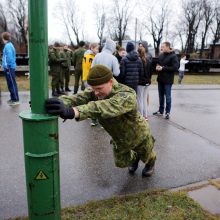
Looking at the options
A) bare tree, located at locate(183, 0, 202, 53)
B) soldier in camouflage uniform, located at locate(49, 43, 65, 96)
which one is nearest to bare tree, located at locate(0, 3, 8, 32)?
bare tree, located at locate(183, 0, 202, 53)

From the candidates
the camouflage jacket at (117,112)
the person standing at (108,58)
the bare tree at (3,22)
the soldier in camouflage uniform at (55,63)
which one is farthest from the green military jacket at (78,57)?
the bare tree at (3,22)

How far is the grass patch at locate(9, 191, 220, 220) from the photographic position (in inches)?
125

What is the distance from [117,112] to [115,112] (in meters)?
0.02

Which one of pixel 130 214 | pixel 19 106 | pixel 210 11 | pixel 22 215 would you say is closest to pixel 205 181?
pixel 130 214

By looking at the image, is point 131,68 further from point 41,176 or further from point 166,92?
point 41,176

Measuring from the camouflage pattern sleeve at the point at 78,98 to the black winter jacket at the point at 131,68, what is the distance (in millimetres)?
3348

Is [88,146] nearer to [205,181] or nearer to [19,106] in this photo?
[205,181]

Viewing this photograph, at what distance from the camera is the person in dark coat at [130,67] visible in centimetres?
634

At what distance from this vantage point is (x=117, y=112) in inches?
104

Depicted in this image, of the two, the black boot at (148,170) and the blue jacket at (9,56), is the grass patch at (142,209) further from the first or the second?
the blue jacket at (9,56)

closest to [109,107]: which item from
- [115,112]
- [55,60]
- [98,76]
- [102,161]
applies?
[115,112]

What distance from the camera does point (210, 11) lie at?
6175 cm

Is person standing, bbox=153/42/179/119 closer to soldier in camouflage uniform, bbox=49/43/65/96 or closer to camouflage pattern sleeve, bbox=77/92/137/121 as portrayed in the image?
soldier in camouflage uniform, bbox=49/43/65/96

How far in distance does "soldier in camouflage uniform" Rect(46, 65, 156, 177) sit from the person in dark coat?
8.42ft
